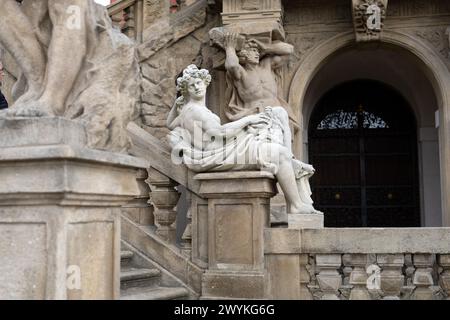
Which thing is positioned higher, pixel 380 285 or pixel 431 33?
pixel 431 33

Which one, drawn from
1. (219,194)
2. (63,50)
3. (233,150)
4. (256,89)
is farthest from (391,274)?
(256,89)

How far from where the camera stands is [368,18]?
9008 mm

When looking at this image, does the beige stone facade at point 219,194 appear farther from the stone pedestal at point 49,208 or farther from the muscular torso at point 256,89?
the muscular torso at point 256,89

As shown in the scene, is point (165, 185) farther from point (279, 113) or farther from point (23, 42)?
point (23, 42)

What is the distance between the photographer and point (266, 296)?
5246 millimetres

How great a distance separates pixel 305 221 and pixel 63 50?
2.93 metres

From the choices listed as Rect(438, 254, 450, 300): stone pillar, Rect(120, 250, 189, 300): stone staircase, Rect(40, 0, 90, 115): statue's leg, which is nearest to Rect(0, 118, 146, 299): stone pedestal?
Rect(40, 0, 90, 115): statue's leg

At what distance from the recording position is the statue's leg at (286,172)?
213 inches

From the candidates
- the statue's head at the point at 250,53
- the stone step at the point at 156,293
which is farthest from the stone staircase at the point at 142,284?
the statue's head at the point at 250,53

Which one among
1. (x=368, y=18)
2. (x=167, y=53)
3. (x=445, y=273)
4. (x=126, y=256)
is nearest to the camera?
(x=445, y=273)

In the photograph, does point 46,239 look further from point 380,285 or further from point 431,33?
point 431,33

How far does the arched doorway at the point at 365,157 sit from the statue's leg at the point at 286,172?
20.7 feet
